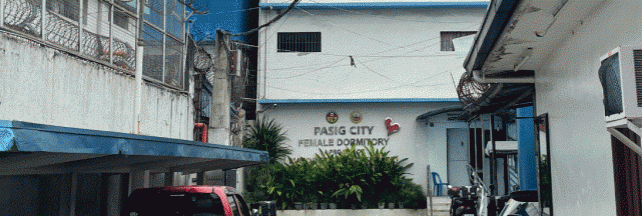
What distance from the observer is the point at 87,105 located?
439 inches

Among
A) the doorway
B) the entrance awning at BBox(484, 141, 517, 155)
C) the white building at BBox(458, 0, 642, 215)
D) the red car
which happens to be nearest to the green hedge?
the doorway

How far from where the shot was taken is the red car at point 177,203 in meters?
8.56

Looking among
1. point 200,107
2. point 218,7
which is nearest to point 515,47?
point 200,107

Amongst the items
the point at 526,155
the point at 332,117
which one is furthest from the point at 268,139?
the point at 526,155

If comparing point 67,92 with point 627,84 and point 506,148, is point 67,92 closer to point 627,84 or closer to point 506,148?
point 627,84

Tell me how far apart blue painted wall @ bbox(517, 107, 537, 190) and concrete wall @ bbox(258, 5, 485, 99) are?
9.57 metres

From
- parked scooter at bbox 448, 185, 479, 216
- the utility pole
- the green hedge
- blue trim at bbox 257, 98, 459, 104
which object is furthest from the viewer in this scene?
blue trim at bbox 257, 98, 459, 104

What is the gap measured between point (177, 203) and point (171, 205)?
0.08m

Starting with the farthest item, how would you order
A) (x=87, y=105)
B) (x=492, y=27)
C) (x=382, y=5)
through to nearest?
(x=382, y=5) → (x=87, y=105) → (x=492, y=27)

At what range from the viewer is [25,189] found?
9609 mm

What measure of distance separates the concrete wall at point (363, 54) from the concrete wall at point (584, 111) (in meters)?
14.3

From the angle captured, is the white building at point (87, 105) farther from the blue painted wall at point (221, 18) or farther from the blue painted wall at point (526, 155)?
the blue painted wall at point (221, 18)

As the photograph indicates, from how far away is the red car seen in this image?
337 inches

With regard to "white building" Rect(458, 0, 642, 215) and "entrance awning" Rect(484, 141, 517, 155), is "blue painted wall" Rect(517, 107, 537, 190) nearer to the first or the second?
"entrance awning" Rect(484, 141, 517, 155)
